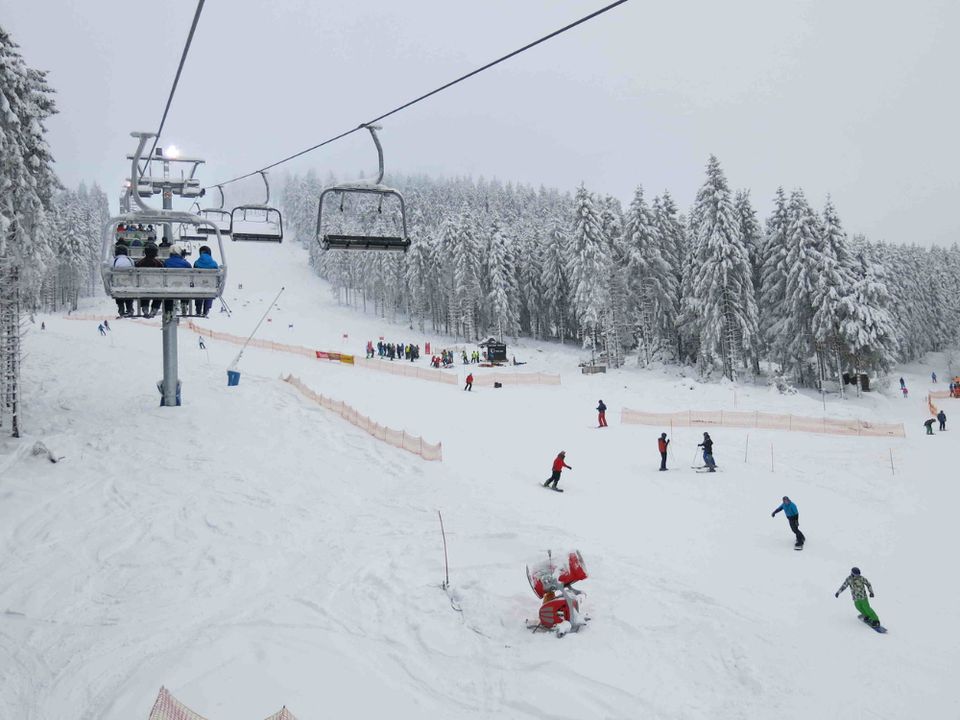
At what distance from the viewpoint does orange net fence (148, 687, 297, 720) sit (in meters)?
5.71

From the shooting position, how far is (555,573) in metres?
8.66

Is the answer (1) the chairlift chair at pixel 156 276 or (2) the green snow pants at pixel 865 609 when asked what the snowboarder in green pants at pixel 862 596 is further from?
(1) the chairlift chair at pixel 156 276

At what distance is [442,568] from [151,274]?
31.4ft

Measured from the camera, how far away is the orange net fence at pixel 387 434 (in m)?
18.7

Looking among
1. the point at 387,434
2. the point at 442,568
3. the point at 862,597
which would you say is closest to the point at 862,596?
the point at 862,597

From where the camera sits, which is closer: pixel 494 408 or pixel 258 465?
pixel 258 465

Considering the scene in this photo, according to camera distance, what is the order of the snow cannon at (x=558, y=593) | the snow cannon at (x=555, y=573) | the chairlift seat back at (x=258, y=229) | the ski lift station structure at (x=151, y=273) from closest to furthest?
the snow cannon at (x=558, y=593) → the snow cannon at (x=555, y=573) → the ski lift station structure at (x=151, y=273) → the chairlift seat back at (x=258, y=229)

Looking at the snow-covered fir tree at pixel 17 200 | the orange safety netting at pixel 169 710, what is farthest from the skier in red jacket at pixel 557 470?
the snow-covered fir tree at pixel 17 200

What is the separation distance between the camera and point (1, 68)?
17812 millimetres

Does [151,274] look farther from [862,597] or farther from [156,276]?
[862,597]

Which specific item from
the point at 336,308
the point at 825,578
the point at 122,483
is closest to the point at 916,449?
the point at 825,578

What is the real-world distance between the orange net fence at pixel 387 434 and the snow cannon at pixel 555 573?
986 centimetres

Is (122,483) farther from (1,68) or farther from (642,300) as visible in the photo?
(642,300)

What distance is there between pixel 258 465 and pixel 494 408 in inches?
535
